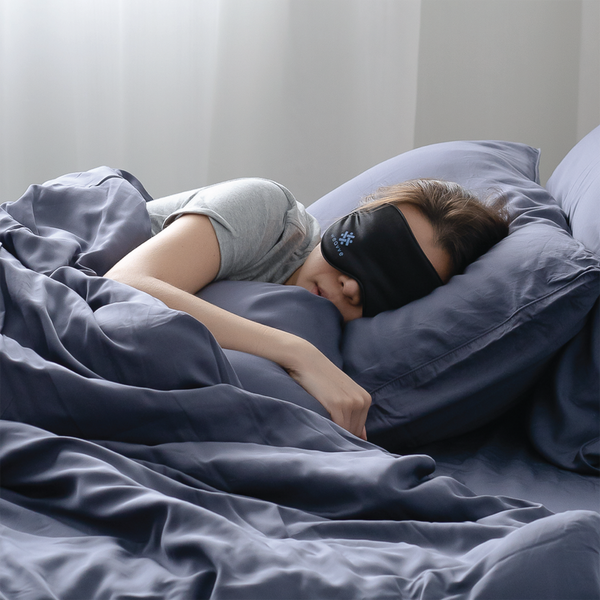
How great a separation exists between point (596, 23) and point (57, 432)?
6.16 ft

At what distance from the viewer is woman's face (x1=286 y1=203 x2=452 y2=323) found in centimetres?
100

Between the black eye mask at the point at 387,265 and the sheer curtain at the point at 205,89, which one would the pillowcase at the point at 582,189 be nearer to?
the black eye mask at the point at 387,265

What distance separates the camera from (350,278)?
3.29ft

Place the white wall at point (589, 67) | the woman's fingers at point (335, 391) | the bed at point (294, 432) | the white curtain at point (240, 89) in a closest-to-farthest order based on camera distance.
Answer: the bed at point (294, 432) → the woman's fingers at point (335, 391) → the white wall at point (589, 67) → the white curtain at point (240, 89)

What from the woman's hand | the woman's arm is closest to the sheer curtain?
the woman's arm

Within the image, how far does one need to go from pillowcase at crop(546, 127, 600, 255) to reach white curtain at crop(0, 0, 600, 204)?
727 mm

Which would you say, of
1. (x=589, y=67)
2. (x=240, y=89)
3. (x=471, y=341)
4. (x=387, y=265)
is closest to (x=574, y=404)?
(x=471, y=341)

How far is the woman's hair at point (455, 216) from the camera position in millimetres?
1019

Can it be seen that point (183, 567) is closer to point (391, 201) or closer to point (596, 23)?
point (391, 201)

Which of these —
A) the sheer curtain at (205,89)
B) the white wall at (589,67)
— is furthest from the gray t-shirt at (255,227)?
the white wall at (589,67)

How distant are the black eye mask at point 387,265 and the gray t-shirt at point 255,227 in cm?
14

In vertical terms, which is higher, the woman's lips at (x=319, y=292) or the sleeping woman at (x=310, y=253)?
the sleeping woman at (x=310, y=253)

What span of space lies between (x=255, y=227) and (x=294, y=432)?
450mm

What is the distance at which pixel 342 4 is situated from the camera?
82.8 inches
